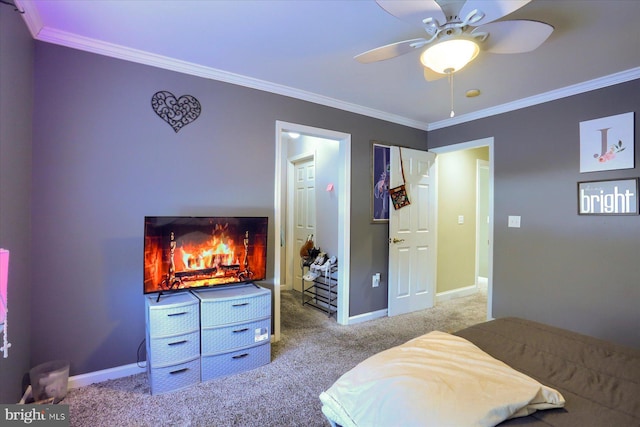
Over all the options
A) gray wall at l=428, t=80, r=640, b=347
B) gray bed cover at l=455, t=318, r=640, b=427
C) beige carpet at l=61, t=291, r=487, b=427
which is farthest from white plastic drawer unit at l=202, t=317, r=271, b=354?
gray wall at l=428, t=80, r=640, b=347

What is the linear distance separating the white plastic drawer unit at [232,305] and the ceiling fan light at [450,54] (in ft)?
6.72

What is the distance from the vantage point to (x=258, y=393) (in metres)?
2.16

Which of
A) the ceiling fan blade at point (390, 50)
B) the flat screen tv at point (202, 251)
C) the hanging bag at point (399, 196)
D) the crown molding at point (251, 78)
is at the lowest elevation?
the flat screen tv at point (202, 251)

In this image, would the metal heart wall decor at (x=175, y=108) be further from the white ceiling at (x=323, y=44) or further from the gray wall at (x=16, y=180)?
the gray wall at (x=16, y=180)

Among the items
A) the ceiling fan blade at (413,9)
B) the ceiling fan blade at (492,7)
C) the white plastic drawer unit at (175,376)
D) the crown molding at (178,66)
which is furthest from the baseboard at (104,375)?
the ceiling fan blade at (492,7)

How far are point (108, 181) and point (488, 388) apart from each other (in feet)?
8.63

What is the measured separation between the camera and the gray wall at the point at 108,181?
6.89 ft

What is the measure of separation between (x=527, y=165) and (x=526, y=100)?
0.68m

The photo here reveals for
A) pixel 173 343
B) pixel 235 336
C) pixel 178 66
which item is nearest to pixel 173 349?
pixel 173 343

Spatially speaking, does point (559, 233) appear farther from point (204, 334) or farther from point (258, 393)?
point (204, 334)

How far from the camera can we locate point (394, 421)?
1002mm

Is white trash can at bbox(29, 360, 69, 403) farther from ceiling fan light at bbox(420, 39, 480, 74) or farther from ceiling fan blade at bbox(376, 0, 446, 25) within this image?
ceiling fan light at bbox(420, 39, 480, 74)

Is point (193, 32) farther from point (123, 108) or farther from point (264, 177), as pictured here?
point (264, 177)

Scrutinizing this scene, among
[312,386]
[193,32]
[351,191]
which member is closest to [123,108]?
[193,32]
